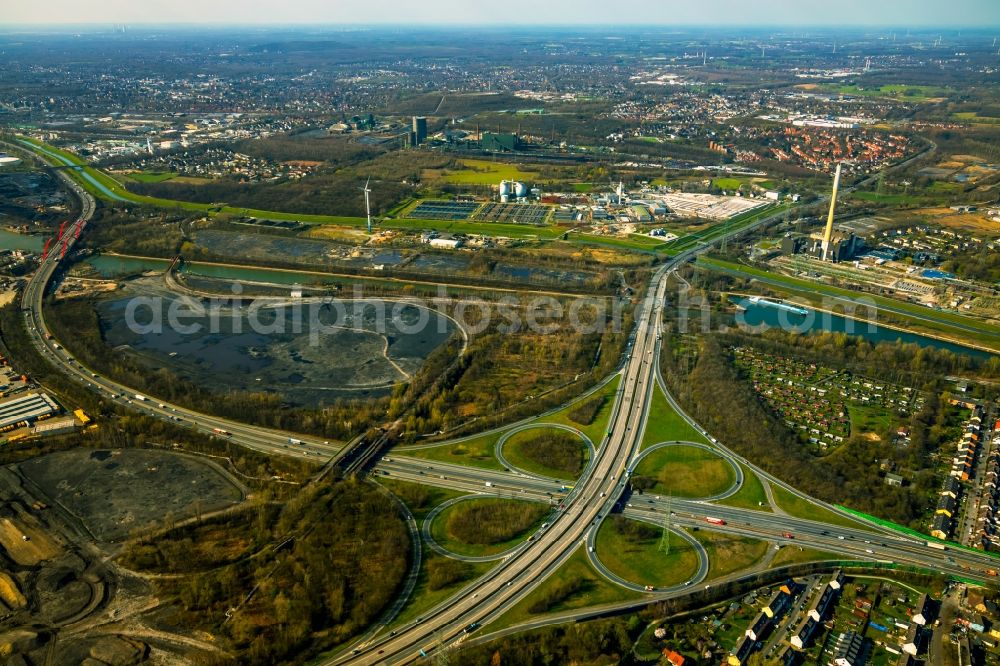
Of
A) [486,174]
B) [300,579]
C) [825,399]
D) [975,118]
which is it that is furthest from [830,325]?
[975,118]

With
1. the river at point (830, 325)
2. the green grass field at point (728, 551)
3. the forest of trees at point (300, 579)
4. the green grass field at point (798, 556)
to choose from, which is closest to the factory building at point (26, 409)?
the forest of trees at point (300, 579)

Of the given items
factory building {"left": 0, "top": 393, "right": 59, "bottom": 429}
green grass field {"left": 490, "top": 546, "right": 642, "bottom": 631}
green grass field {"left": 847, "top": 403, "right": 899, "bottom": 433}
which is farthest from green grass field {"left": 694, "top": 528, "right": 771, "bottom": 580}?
factory building {"left": 0, "top": 393, "right": 59, "bottom": 429}

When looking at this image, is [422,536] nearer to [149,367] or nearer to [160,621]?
[160,621]

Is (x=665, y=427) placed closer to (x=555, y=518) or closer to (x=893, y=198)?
(x=555, y=518)

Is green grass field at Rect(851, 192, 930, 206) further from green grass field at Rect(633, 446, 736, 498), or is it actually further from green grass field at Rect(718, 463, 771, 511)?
green grass field at Rect(718, 463, 771, 511)

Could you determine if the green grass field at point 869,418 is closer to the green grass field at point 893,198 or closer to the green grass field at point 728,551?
the green grass field at point 728,551

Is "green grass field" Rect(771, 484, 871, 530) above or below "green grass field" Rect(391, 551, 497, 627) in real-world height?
above
